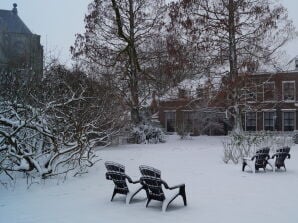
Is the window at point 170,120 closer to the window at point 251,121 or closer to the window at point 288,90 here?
the window at point 251,121

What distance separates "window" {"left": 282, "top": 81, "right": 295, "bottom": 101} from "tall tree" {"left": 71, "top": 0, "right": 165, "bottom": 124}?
58.6ft

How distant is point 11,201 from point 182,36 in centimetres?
2239

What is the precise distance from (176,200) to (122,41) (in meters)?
21.5

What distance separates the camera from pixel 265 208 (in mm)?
8273

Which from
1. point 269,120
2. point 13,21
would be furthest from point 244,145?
point 13,21

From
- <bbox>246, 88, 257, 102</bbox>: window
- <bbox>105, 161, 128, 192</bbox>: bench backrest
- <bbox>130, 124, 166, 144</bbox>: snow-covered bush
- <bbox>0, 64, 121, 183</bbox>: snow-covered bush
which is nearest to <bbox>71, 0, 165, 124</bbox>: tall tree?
<bbox>130, 124, 166, 144</bbox>: snow-covered bush

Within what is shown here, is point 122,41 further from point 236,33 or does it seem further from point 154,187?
point 154,187

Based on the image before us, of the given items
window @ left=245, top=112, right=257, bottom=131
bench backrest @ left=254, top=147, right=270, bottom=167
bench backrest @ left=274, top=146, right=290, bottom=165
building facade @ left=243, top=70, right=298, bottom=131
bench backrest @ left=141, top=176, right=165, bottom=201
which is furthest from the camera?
window @ left=245, top=112, right=257, bottom=131

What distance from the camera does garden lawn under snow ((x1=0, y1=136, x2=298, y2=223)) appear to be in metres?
7.81

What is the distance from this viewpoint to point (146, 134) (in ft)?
97.0

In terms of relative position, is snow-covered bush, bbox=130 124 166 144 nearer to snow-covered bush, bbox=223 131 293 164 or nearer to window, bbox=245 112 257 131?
snow-covered bush, bbox=223 131 293 164

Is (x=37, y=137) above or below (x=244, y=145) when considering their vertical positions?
above

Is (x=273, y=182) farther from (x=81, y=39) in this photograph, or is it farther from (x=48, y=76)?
(x=81, y=39)

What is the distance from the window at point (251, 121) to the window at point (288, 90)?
3.73 m
